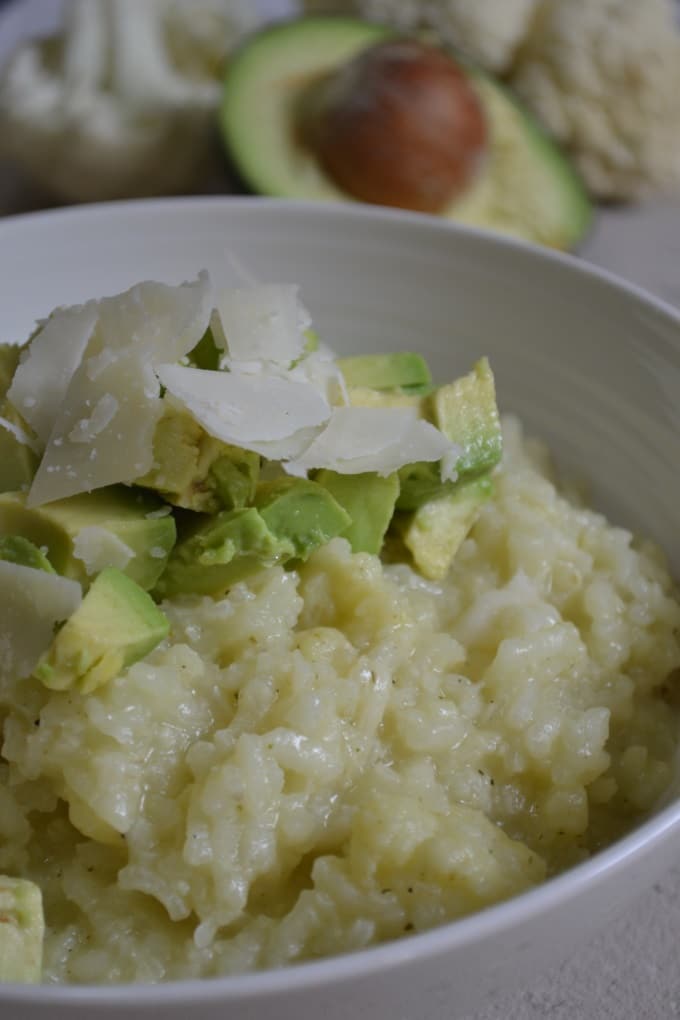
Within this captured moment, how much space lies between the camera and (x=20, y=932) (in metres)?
1.35

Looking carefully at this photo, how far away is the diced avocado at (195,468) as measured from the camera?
1.62 m

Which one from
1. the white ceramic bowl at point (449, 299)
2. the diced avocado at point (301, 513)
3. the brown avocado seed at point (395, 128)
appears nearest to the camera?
the diced avocado at point (301, 513)

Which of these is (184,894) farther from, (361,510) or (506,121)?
(506,121)

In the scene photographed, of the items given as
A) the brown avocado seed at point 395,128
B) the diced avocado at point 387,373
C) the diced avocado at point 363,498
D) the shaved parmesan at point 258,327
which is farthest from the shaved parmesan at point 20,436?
the brown avocado seed at point 395,128

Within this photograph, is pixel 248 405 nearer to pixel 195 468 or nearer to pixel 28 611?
pixel 195 468

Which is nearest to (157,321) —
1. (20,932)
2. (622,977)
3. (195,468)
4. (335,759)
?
(195,468)

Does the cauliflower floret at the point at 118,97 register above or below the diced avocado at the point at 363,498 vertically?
below

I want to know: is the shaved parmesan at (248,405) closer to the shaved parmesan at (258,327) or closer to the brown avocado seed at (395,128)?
the shaved parmesan at (258,327)

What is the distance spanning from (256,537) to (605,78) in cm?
277

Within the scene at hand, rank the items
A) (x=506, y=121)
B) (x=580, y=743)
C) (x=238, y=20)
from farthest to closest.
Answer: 1. (x=238, y=20)
2. (x=506, y=121)
3. (x=580, y=743)

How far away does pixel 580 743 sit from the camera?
1620 mm

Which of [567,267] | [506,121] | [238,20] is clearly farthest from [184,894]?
[238,20]

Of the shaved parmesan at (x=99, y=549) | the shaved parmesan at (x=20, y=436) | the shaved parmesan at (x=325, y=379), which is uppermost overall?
the shaved parmesan at (x=325, y=379)

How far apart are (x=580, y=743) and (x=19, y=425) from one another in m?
0.98
